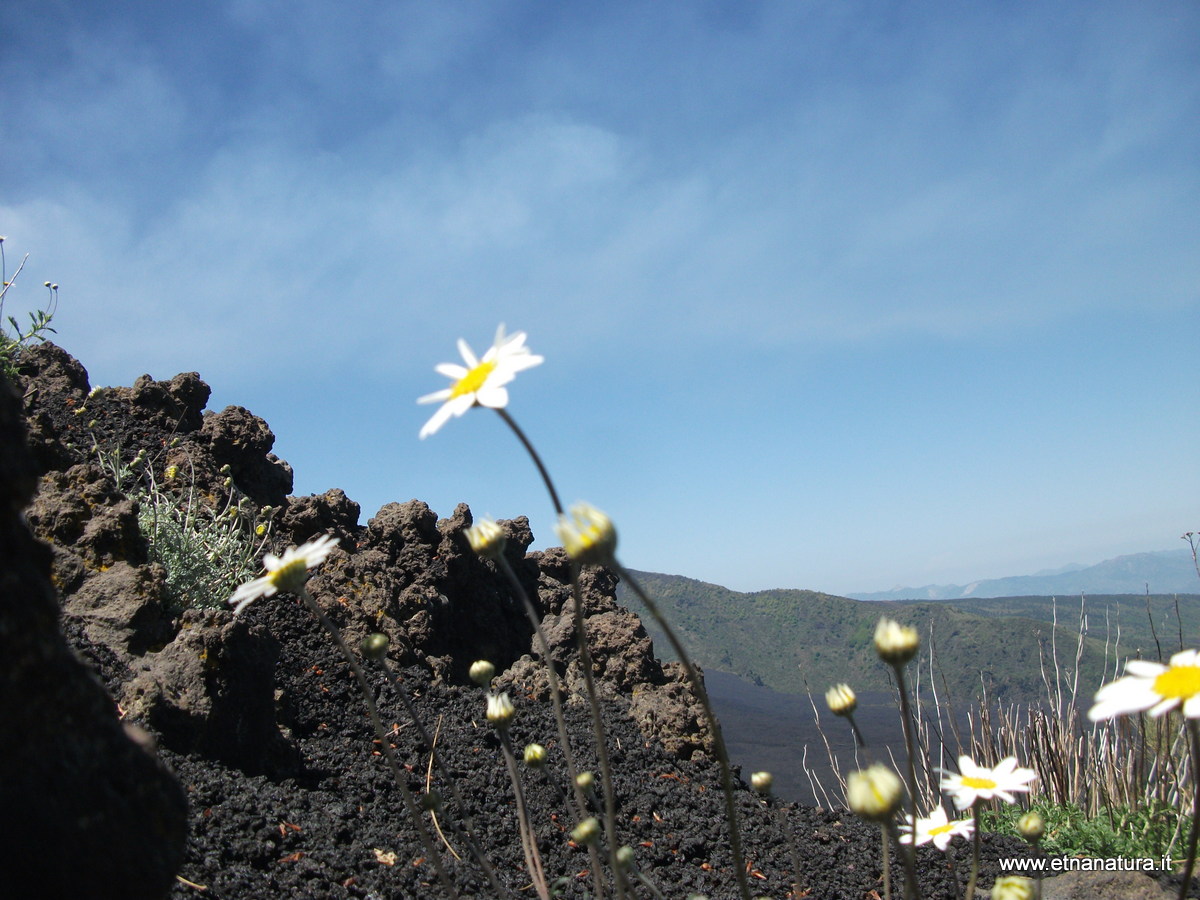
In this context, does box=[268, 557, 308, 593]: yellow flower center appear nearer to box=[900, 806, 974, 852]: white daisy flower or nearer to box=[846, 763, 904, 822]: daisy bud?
box=[846, 763, 904, 822]: daisy bud

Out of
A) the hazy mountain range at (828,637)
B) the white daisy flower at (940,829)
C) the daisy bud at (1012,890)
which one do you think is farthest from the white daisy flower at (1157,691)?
the hazy mountain range at (828,637)

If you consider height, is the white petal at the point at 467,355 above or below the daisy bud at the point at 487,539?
above

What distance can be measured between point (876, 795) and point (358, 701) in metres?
3.61

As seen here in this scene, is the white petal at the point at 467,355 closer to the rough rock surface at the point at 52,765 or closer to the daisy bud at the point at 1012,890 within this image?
the rough rock surface at the point at 52,765

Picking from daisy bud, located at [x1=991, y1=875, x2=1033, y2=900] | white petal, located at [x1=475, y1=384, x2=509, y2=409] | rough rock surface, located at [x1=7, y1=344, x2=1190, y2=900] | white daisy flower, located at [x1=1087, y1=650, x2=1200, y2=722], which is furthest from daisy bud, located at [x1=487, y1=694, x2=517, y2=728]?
white daisy flower, located at [x1=1087, y1=650, x2=1200, y2=722]

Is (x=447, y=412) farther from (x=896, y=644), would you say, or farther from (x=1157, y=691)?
(x=1157, y=691)

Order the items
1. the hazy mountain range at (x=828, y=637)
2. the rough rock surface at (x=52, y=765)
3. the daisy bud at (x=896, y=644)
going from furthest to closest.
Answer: the hazy mountain range at (x=828, y=637) → the daisy bud at (x=896, y=644) → the rough rock surface at (x=52, y=765)

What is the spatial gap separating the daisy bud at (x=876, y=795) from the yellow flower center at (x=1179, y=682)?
0.48 m

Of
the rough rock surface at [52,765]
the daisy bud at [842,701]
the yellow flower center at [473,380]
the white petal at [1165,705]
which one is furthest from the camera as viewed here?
the daisy bud at [842,701]

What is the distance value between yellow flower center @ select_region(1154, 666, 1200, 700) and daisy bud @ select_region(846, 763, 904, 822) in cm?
48

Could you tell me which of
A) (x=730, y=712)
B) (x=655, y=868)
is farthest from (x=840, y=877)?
(x=730, y=712)

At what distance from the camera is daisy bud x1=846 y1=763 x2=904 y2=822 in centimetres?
114

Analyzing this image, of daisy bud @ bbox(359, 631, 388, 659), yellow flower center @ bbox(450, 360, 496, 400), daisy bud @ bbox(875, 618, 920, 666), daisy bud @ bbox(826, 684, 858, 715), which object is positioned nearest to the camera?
daisy bud @ bbox(875, 618, 920, 666)

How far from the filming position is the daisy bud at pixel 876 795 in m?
1.14
